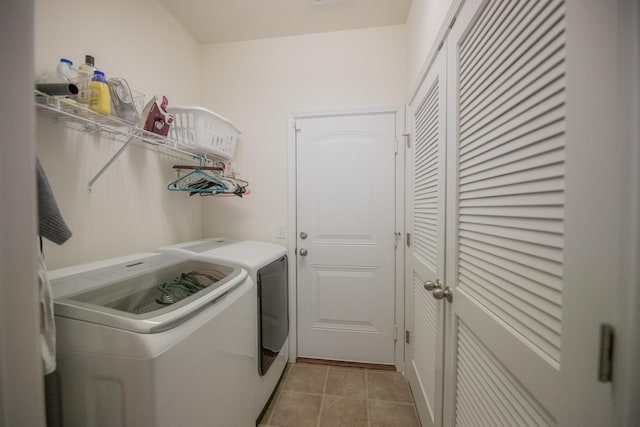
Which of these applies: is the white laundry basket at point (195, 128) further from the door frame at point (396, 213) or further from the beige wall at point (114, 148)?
the door frame at point (396, 213)

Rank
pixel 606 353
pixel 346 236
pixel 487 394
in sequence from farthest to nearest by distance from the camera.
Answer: pixel 346 236 < pixel 487 394 < pixel 606 353

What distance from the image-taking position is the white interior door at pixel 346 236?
5.99ft

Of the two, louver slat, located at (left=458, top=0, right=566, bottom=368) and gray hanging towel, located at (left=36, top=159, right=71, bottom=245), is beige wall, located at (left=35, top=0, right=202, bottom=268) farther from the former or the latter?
louver slat, located at (left=458, top=0, right=566, bottom=368)

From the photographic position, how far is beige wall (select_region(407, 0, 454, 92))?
Result: 107 cm

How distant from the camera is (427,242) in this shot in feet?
4.22

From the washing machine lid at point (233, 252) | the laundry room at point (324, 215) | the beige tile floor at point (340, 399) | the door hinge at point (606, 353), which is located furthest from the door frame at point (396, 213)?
the door hinge at point (606, 353)

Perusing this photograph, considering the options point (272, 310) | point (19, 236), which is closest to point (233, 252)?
point (272, 310)

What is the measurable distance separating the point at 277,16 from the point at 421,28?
42.5 inches

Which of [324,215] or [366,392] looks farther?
[324,215]

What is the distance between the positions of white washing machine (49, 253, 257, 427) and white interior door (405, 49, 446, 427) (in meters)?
0.94

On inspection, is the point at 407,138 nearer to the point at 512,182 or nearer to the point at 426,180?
the point at 426,180

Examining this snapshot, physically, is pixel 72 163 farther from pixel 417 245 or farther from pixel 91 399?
pixel 417 245

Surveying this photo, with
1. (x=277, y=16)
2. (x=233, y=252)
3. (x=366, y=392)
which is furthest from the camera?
(x=277, y=16)

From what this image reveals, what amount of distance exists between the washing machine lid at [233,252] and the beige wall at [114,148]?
0.95 feet
